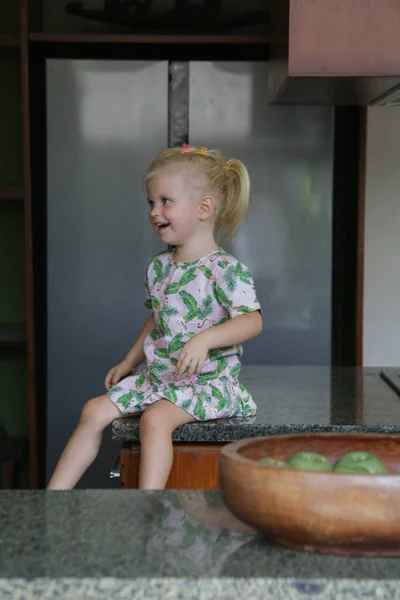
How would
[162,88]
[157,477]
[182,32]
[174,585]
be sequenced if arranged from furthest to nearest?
[182,32] → [162,88] → [157,477] → [174,585]

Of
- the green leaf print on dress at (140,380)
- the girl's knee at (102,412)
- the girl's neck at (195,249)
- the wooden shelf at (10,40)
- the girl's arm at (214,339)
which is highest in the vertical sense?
the wooden shelf at (10,40)

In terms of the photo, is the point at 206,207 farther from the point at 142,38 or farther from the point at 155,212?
the point at 142,38

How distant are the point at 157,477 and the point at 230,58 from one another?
2.37 meters

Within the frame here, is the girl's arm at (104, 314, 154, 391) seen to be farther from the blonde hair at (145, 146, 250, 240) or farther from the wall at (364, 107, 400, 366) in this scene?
the wall at (364, 107, 400, 366)

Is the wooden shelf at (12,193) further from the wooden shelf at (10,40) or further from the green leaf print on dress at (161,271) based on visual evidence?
the green leaf print on dress at (161,271)

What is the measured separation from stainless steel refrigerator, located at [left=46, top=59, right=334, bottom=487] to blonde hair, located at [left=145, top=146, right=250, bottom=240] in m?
1.19

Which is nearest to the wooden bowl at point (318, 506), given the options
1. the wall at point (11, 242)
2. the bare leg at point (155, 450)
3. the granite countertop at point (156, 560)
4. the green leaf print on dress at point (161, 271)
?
the granite countertop at point (156, 560)

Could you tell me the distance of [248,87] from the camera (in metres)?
3.29

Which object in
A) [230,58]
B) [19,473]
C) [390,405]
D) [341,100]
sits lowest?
[19,473]

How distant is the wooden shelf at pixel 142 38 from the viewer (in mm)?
3340

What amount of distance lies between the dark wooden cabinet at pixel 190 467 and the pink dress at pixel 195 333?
0.32ft

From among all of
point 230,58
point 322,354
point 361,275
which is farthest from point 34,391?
point 230,58

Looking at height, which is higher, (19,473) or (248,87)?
(248,87)

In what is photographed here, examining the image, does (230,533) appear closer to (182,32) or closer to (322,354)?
(322,354)
